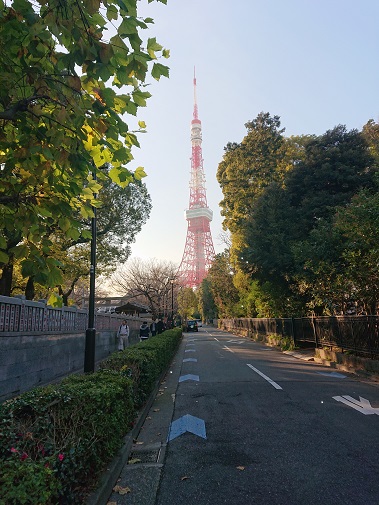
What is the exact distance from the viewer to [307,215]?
742 inches

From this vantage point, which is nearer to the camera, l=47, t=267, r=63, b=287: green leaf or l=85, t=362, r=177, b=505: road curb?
l=85, t=362, r=177, b=505: road curb

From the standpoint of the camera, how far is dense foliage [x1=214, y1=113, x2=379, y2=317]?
494 inches

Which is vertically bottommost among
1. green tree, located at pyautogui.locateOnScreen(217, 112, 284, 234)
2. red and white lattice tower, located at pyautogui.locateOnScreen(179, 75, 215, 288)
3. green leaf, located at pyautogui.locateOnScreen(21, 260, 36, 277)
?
green leaf, located at pyautogui.locateOnScreen(21, 260, 36, 277)

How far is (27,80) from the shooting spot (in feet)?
10.6

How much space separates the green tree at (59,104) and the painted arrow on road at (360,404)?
638 cm

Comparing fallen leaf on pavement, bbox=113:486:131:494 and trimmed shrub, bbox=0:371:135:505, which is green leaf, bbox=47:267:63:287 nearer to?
trimmed shrub, bbox=0:371:135:505

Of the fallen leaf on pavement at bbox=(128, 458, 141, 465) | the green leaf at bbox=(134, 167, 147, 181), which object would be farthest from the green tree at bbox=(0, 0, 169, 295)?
the fallen leaf on pavement at bbox=(128, 458, 141, 465)

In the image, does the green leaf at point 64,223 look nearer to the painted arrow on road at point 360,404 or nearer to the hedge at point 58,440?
the hedge at point 58,440

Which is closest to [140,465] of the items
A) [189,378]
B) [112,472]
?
[112,472]

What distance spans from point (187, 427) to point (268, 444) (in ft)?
5.30

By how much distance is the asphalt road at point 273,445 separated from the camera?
3.67 meters

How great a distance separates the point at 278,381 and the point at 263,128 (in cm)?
2432

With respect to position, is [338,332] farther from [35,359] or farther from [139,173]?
[139,173]

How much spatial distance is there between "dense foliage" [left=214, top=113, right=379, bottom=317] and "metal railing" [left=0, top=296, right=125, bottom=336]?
9325 millimetres
